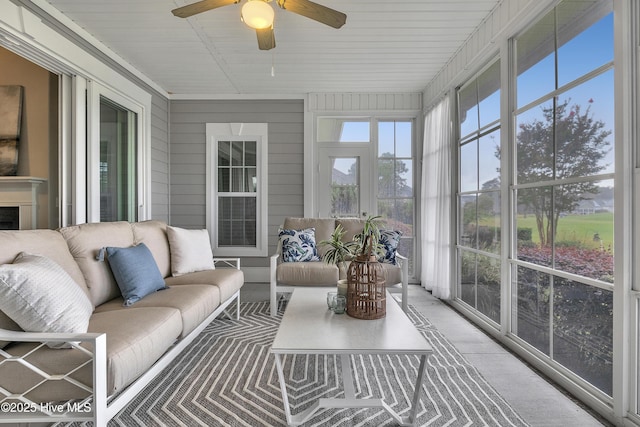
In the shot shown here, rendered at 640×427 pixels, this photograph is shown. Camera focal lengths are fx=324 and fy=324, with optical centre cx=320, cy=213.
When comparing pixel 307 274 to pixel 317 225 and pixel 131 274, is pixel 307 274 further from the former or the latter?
pixel 131 274

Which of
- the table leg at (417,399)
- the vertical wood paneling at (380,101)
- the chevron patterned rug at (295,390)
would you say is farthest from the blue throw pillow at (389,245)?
the vertical wood paneling at (380,101)

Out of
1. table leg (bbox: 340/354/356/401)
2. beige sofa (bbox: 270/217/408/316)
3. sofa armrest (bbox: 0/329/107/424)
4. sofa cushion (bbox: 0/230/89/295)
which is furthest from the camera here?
beige sofa (bbox: 270/217/408/316)

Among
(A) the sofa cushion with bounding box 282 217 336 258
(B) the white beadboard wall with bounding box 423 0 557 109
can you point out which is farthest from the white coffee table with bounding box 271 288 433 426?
(B) the white beadboard wall with bounding box 423 0 557 109

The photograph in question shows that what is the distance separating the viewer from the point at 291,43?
130 inches

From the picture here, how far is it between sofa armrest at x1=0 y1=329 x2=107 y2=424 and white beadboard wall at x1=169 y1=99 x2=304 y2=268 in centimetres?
346

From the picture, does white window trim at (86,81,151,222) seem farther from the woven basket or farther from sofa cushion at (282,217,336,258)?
the woven basket

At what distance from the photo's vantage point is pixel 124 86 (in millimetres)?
3703

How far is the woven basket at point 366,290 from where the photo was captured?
196 centimetres

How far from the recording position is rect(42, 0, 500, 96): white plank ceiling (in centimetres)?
277

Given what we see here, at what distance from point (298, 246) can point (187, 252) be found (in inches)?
45.0

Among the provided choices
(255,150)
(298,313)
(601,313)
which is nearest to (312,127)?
(255,150)

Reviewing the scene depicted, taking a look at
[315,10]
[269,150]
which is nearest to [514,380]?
[315,10]

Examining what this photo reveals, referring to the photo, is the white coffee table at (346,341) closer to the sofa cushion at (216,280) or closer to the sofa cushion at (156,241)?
the sofa cushion at (216,280)

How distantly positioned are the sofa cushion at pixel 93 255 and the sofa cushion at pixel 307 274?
146cm
